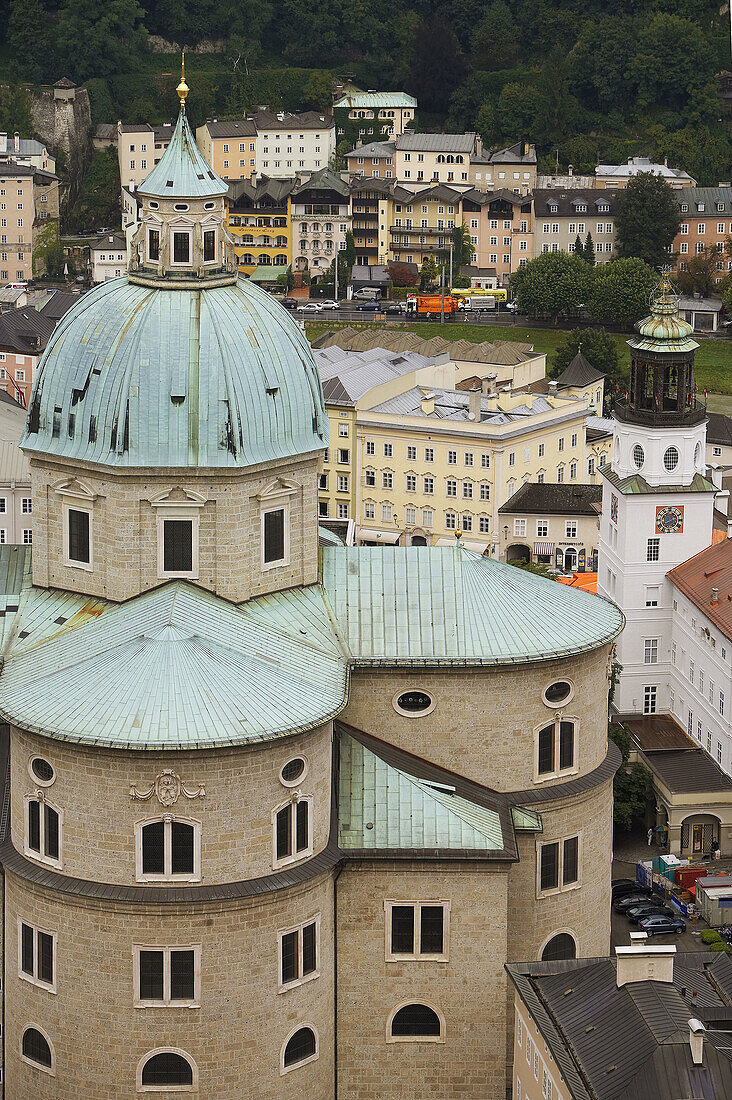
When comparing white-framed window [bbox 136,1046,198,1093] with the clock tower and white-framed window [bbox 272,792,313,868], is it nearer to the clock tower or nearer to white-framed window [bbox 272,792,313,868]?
white-framed window [bbox 272,792,313,868]

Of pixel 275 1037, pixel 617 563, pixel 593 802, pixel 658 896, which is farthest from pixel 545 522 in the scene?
pixel 275 1037

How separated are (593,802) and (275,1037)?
16.6 metres

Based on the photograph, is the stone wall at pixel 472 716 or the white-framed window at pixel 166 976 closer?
the white-framed window at pixel 166 976

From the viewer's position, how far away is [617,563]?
136m

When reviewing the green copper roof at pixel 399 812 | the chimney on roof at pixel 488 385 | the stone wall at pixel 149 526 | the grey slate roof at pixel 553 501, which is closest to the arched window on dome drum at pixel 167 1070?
the green copper roof at pixel 399 812

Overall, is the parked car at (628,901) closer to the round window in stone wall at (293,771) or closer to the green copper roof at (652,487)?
the green copper roof at (652,487)

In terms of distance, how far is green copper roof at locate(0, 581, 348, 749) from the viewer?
87375 millimetres

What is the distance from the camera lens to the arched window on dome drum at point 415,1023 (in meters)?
93.9

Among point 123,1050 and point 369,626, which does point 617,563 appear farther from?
point 123,1050

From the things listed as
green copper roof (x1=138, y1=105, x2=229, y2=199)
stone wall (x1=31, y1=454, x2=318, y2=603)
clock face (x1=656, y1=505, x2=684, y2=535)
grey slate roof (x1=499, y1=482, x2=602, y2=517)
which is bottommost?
grey slate roof (x1=499, y1=482, x2=602, y2=517)

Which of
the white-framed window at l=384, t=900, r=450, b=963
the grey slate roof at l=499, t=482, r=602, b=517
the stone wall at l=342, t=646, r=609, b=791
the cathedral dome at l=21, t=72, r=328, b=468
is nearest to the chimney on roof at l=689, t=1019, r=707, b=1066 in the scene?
the white-framed window at l=384, t=900, r=450, b=963

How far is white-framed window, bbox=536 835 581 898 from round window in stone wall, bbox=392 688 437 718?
21.9 ft

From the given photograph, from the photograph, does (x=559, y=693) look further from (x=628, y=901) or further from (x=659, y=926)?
(x=628, y=901)

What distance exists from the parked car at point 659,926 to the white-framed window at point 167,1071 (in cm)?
2985
